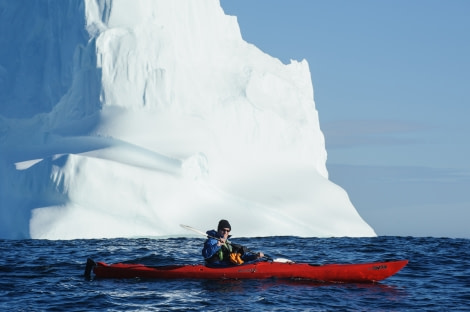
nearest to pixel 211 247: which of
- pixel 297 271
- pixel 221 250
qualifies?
pixel 221 250

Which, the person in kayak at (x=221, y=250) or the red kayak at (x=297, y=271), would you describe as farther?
the red kayak at (x=297, y=271)

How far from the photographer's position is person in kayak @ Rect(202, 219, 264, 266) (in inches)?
518

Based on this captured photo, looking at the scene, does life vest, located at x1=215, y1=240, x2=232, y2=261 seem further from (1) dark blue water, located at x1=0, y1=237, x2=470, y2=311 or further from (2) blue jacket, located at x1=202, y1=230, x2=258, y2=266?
(1) dark blue water, located at x1=0, y1=237, x2=470, y2=311

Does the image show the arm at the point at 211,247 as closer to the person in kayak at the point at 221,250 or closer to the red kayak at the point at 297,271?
the person in kayak at the point at 221,250

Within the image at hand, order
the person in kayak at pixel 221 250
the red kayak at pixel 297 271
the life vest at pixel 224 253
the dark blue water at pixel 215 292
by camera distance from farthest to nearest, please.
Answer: the life vest at pixel 224 253, the red kayak at pixel 297 271, the person in kayak at pixel 221 250, the dark blue water at pixel 215 292

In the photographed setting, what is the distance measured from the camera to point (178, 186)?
27.2 m

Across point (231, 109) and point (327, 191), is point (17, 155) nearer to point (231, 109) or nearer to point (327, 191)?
point (231, 109)

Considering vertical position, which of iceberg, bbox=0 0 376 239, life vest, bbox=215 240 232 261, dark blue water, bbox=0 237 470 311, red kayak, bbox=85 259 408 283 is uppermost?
iceberg, bbox=0 0 376 239

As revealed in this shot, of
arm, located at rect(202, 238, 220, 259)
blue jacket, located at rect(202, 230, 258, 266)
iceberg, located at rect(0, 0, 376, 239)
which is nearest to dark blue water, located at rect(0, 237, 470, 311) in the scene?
blue jacket, located at rect(202, 230, 258, 266)

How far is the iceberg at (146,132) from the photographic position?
26.2 metres

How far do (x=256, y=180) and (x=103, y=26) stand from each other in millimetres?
9525

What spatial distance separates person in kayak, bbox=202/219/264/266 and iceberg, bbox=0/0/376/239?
1256 centimetres

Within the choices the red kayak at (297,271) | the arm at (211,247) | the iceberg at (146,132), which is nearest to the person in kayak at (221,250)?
the arm at (211,247)

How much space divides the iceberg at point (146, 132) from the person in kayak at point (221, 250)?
41.2 ft
